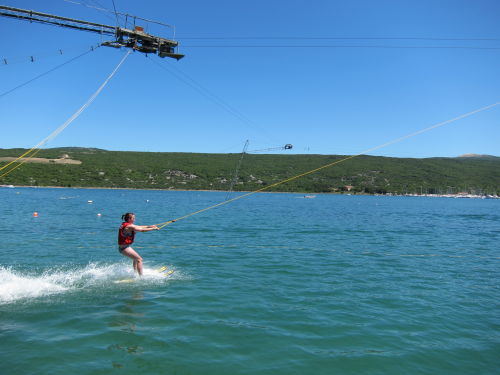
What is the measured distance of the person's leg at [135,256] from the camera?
1316 centimetres

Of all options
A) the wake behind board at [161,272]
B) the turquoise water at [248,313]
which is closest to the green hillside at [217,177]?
the turquoise water at [248,313]

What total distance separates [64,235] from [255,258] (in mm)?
14238

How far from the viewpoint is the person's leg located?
1316cm

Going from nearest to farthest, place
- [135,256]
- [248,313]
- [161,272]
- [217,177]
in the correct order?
[248,313] → [135,256] → [161,272] → [217,177]

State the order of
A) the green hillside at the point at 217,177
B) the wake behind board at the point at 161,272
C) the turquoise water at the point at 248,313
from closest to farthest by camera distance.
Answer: the turquoise water at the point at 248,313 < the wake behind board at the point at 161,272 < the green hillside at the point at 217,177

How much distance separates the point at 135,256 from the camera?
43.6 ft

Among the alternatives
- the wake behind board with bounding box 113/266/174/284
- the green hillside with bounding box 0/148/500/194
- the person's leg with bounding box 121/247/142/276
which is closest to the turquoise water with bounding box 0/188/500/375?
the wake behind board with bounding box 113/266/174/284

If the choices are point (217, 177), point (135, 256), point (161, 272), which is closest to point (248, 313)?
point (135, 256)

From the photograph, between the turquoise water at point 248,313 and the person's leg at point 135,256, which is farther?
the person's leg at point 135,256

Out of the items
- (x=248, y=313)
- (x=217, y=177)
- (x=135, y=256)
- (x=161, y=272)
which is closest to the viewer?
(x=248, y=313)

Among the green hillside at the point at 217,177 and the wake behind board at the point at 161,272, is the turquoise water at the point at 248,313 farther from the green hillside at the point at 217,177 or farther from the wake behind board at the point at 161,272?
the green hillside at the point at 217,177

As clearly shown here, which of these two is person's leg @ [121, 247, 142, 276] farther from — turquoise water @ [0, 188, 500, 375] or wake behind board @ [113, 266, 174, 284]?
turquoise water @ [0, 188, 500, 375]

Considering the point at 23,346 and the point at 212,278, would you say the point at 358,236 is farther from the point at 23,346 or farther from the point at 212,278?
the point at 23,346

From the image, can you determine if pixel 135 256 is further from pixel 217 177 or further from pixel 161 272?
pixel 217 177
